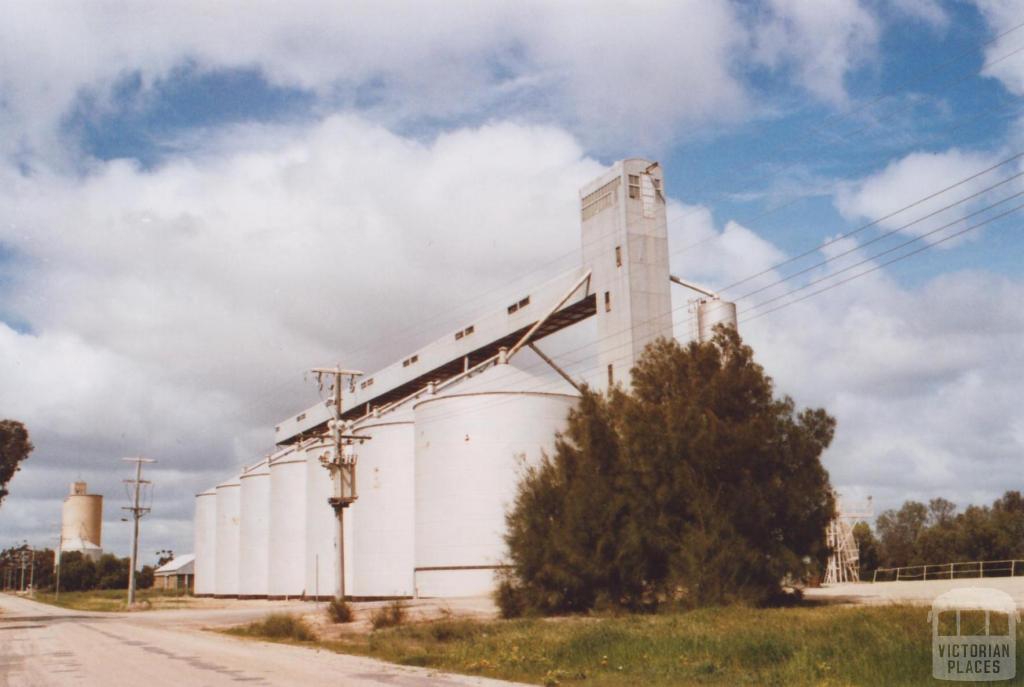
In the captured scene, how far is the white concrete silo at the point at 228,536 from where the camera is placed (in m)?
85.6

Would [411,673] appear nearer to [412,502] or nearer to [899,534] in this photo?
[412,502]

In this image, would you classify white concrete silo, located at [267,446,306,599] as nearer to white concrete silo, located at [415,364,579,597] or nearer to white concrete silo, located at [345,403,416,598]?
white concrete silo, located at [345,403,416,598]

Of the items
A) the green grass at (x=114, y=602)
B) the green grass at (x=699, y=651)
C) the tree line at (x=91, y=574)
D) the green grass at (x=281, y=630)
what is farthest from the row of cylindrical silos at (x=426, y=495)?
the tree line at (x=91, y=574)

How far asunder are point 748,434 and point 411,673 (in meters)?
18.3

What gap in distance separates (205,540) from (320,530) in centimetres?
3668

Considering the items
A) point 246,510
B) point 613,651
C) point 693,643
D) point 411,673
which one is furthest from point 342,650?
point 246,510

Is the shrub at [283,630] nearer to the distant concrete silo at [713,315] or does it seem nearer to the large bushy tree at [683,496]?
the large bushy tree at [683,496]

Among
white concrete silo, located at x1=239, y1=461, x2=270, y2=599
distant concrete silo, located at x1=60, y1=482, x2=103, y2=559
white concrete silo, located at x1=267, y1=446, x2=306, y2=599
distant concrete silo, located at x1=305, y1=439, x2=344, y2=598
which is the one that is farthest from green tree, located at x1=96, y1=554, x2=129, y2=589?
distant concrete silo, located at x1=305, y1=439, x2=344, y2=598

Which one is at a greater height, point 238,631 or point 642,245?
point 642,245

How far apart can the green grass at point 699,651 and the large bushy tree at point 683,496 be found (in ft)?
21.7

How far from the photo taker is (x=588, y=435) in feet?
119

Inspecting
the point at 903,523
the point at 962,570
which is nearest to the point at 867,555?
the point at 962,570

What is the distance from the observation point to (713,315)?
4597 cm

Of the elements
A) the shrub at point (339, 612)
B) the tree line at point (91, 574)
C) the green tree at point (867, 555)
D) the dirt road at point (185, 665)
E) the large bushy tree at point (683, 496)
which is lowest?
the tree line at point (91, 574)
